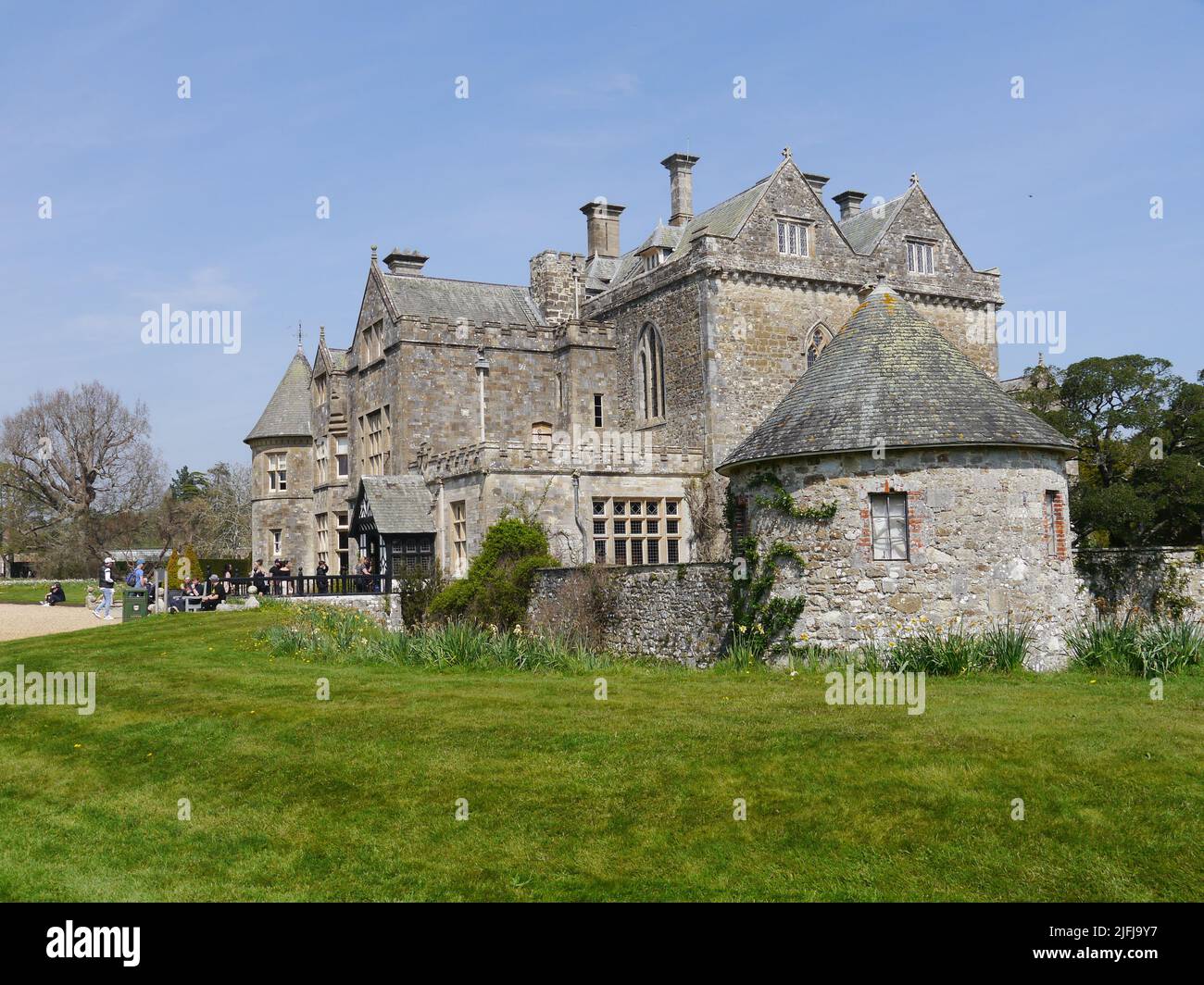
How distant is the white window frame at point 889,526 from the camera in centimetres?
1880

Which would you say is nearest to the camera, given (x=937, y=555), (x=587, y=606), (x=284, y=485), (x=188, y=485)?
(x=937, y=555)

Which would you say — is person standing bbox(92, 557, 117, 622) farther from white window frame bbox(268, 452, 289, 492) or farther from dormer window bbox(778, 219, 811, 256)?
dormer window bbox(778, 219, 811, 256)

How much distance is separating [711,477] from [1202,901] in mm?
23940

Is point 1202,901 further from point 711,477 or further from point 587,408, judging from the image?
point 587,408

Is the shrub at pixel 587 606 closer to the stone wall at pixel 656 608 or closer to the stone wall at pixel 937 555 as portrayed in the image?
the stone wall at pixel 656 608

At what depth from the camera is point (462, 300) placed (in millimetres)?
40125

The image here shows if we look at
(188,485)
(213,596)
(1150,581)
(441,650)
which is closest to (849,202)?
(1150,581)

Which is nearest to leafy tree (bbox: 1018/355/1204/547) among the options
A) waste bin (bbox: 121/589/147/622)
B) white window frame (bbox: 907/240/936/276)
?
white window frame (bbox: 907/240/936/276)

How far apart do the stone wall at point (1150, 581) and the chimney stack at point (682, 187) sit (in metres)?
21.2

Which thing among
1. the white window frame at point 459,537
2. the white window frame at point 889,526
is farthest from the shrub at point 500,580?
the white window frame at point 889,526

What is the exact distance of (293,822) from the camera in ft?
34.9

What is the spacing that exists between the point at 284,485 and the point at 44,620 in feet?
51.8

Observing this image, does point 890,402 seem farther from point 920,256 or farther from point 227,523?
point 227,523
